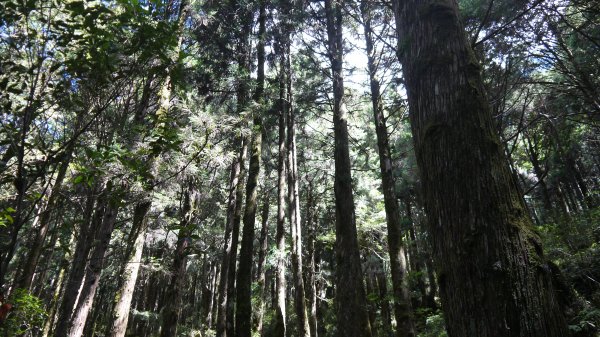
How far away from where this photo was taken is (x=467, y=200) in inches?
57.6

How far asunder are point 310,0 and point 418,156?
34.5 feet

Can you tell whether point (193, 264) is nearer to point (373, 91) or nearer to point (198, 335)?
point (198, 335)

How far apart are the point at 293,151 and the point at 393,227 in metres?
6.73

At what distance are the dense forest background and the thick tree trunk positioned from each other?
4 cm

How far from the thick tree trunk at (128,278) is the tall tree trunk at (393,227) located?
5.97 metres

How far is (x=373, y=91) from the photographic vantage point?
401 inches

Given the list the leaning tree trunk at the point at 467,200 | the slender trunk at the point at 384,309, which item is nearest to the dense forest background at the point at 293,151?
the leaning tree trunk at the point at 467,200

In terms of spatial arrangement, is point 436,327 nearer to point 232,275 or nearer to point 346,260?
point 346,260

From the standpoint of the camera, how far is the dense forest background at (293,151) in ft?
4.89

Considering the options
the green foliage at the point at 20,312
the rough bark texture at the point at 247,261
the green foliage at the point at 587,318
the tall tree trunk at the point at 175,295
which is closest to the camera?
the green foliage at the point at 20,312

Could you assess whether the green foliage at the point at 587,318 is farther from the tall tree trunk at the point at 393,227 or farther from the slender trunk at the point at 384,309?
the slender trunk at the point at 384,309

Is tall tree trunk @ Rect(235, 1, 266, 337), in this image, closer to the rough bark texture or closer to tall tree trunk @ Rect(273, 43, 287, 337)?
the rough bark texture

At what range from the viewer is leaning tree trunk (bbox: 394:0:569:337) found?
4.17ft

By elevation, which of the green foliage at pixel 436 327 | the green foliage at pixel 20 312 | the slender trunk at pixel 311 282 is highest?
the slender trunk at pixel 311 282
